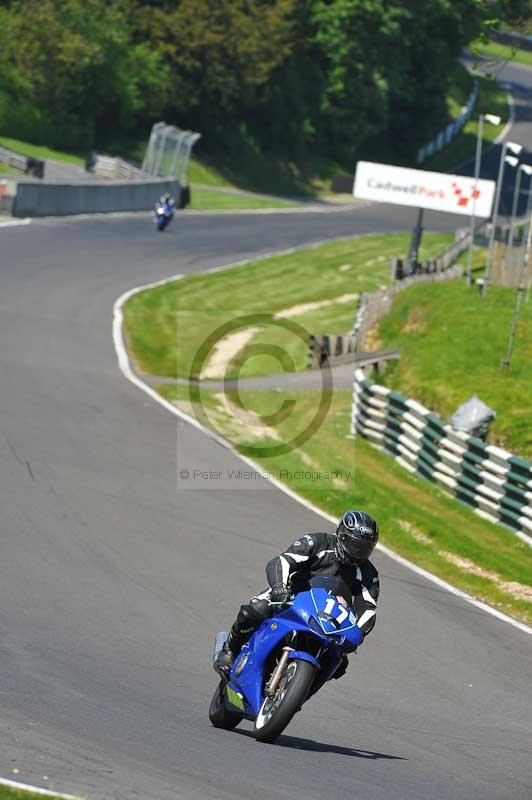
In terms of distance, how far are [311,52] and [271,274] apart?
1642 inches

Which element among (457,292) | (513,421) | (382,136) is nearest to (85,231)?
(457,292)

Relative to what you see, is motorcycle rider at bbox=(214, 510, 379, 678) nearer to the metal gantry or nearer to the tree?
the metal gantry

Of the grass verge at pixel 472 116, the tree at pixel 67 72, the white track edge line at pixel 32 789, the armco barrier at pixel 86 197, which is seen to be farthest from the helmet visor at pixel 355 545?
the grass verge at pixel 472 116

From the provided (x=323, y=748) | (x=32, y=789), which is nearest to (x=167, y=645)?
(x=323, y=748)

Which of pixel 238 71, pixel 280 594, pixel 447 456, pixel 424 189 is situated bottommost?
pixel 447 456

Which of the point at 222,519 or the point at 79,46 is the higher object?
the point at 79,46

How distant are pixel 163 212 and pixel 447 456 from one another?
28.9 meters

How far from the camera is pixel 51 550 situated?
46.9 feet

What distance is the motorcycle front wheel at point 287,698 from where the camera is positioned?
353 inches

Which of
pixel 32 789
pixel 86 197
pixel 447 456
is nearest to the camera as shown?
pixel 32 789

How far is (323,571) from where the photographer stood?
980 cm

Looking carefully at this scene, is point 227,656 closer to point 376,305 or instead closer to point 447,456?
point 447,456

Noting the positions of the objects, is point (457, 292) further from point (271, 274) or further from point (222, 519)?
point (222, 519)

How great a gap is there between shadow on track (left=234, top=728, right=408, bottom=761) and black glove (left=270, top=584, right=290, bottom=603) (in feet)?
3.46
